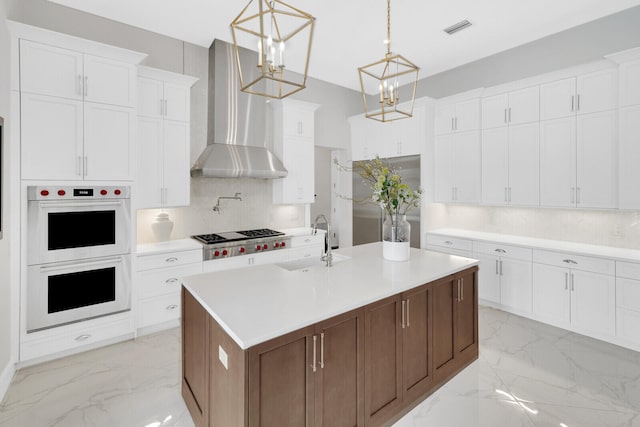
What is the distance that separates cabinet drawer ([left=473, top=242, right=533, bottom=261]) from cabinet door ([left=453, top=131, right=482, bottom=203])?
25.8 inches

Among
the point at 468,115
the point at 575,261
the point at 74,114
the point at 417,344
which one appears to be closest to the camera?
the point at 417,344

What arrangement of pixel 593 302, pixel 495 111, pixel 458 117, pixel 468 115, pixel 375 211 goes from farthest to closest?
pixel 375 211 → pixel 458 117 → pixel 468 115 → pixel 495 111 → pixel 593 302

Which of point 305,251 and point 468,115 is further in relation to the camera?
point 305,251

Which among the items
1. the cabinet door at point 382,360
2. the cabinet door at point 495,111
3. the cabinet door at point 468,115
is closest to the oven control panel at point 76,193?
the cabinet door at point 382,360

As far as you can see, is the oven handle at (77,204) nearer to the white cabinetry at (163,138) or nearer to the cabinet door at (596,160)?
the white cabinetry at (163,138)

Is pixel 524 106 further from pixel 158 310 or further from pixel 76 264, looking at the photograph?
pixel 76 264

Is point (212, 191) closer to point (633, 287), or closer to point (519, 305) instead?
point (519, 305)

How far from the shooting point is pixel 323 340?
1.57m

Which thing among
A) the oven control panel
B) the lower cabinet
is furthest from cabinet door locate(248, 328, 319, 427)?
the oven control panel

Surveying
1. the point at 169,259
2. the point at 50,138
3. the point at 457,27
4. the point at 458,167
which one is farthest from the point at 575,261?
the point at 50,138

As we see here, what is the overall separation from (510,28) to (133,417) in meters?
5.06

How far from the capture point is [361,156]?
221 inches

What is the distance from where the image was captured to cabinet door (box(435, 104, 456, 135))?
4.46 m

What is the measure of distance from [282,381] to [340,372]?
1.18ft
